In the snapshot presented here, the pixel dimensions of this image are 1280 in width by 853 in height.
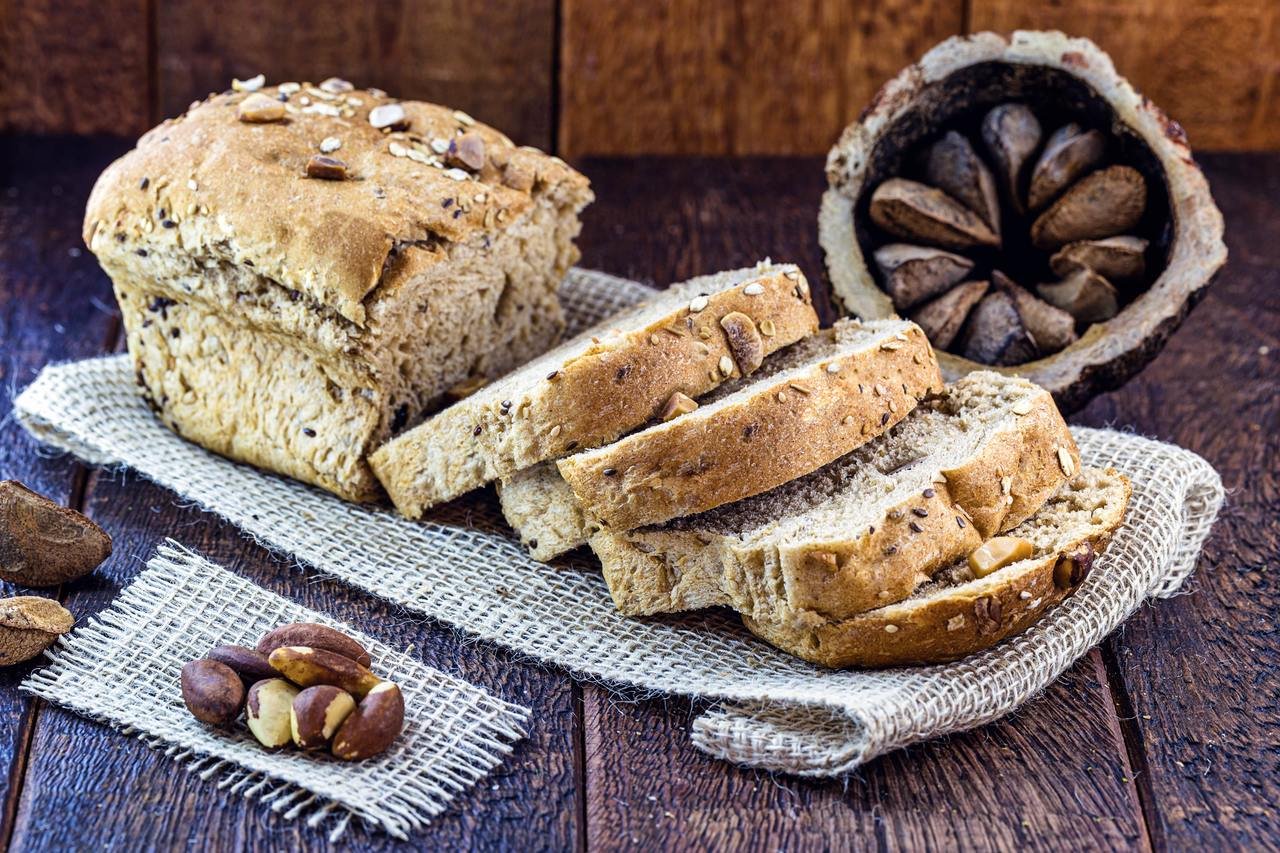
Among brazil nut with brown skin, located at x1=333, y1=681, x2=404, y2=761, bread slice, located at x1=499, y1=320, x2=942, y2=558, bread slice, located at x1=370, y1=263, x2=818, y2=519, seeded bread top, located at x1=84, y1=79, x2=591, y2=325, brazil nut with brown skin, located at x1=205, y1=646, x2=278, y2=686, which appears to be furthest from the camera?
seeded bread top, located at x1=84, y1=79, x2=591, y2=325

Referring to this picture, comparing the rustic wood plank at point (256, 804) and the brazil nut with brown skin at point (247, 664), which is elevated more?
the brazil nut with brown skin at point (247, 664)

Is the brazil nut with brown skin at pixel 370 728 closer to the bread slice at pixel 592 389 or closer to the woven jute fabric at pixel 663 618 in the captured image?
the woven jute fabric at pixel 663 618

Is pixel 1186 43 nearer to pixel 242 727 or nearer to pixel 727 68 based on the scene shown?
pixel 727 68

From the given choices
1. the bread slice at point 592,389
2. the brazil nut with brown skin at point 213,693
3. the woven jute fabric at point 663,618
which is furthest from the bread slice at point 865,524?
the brazil nut with brown skin at point 213,693

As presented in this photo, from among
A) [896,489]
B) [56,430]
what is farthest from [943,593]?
[56,430]

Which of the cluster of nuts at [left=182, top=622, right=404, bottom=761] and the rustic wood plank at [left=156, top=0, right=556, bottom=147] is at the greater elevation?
the rustic wood plank at [left=156, top=0, right=556, bottom=147]

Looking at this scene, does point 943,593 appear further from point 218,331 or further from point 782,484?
point 218,331

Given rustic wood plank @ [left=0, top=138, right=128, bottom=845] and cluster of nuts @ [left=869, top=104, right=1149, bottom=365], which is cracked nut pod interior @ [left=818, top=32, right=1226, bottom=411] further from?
rustic wood plank @ [left=0, top=138, right=128, bottom=845]

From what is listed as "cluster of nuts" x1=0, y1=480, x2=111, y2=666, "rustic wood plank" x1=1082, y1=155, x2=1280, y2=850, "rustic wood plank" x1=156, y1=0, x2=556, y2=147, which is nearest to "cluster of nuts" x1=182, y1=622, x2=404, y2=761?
"cluster of nuts" x1=0, y1=480, x2=111, y2=666
